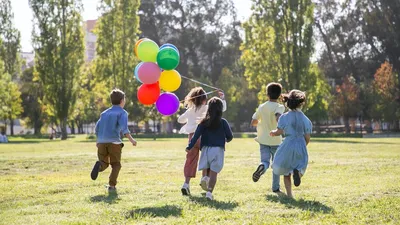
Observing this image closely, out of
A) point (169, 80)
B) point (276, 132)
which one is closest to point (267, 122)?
point (276, 132)

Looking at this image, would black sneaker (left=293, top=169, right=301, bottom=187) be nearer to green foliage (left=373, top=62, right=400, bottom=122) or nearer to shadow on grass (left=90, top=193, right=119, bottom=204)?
shadow on grass (left=90, top=193, right=119, bottom=204)

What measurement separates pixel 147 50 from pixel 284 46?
36.9 meters

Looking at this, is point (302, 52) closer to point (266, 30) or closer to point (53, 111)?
point (266, 30)

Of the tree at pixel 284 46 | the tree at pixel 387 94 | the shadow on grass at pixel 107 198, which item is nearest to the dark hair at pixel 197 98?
the shadow on grass at pixel 107 198

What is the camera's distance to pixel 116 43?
52656mm

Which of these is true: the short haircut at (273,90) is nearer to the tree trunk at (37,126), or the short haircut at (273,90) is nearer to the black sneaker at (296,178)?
the black sneaker at (296,178)

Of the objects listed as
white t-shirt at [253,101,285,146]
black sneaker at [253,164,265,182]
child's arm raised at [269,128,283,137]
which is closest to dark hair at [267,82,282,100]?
white t-shirt at [253,101,285,146]

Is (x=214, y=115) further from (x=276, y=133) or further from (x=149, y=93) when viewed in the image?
(x=149, y=93)

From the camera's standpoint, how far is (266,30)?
47.8 meters

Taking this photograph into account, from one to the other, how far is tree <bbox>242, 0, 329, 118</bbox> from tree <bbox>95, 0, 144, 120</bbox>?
37.6ft

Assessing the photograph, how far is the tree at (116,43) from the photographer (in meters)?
52.2

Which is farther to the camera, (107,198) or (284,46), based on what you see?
(284,46)

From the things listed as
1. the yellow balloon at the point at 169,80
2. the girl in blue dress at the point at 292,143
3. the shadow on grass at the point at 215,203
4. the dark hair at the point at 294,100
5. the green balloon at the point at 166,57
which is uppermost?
the green balloon at the point at 166,57

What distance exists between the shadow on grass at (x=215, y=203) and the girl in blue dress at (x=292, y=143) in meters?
1.04
